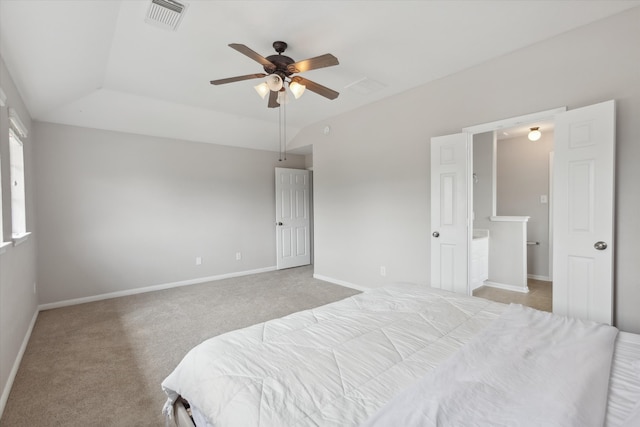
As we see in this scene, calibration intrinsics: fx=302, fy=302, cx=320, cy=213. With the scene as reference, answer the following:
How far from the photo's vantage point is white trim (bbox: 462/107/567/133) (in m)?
2.57

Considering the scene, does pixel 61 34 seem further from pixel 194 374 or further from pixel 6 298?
pixel 194 374

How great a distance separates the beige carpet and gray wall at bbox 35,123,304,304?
0.37 metres

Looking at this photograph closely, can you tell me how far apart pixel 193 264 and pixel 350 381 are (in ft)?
14.5

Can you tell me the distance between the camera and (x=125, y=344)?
9.10ft

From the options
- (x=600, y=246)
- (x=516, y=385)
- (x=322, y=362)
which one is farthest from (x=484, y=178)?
(x=322, y=362)

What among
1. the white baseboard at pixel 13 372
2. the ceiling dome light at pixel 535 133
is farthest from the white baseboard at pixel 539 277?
the white baseboard at pixel 13 372

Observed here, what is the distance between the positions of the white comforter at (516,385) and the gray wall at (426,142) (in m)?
1.58

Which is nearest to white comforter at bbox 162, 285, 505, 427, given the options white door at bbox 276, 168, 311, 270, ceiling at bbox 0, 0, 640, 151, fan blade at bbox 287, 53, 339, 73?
fan blade at bbox 287, 53, 339, 73

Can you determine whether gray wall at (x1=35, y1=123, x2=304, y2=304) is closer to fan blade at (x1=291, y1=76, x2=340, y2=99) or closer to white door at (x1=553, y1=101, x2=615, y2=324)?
fan blade at (x1=291, y1=76, x2=340, y2=99)

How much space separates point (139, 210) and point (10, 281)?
7.37 ft

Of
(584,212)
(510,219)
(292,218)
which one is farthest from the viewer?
(292,218)

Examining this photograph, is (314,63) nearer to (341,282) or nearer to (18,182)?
(18,182)

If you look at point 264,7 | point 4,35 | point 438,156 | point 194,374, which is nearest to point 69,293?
point 4,35

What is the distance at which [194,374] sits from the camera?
4.05ft
